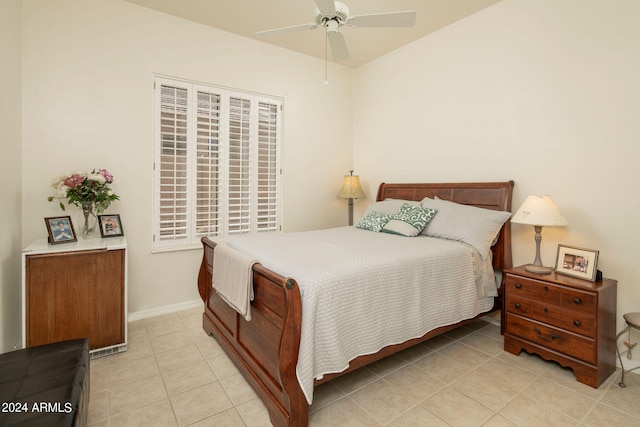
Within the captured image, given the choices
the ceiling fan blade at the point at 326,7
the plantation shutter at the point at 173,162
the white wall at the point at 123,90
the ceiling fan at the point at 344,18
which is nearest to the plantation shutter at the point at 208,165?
the plantation shutter at the point at 173,162

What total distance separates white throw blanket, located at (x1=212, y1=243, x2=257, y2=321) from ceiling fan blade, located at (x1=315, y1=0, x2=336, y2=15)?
5.37ft

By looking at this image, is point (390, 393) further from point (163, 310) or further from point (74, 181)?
point (74, 181)

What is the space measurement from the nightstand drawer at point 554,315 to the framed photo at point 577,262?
30 cm

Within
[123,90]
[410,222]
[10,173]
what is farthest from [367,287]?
[123,90]

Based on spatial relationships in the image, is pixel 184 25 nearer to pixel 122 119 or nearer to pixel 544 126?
pixel 122 119

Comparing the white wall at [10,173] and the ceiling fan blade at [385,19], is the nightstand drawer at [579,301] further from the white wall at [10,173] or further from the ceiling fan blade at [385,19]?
the white wall at [10,173]

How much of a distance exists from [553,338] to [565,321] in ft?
0.54

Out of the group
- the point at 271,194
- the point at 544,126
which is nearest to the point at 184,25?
the point at 271,194

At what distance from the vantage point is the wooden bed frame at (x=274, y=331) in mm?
1574

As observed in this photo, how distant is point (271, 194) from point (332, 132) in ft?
4.38

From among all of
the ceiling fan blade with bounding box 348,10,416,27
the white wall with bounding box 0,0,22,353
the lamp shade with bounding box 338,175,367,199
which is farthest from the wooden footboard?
the lamp shade with bounding box 338,175,367,199

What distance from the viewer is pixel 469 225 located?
2.77m

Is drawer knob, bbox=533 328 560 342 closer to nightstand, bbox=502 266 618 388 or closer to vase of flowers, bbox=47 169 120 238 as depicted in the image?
nightstand, bbox=502 266 618 388

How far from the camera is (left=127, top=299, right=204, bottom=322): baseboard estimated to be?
3164mm
